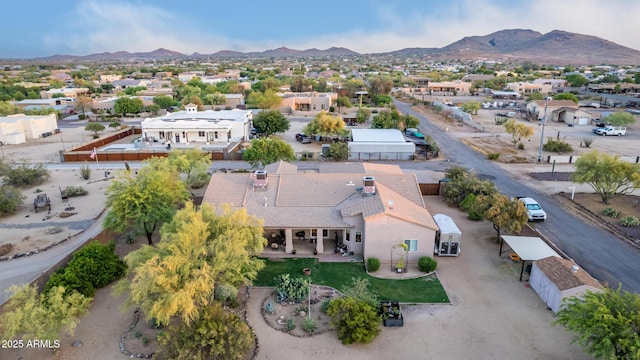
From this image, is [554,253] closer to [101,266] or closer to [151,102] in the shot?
[101,266]


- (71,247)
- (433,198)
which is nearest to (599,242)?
(433,198)

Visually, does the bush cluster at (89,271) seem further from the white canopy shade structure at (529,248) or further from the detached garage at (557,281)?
the detached garage at (557,281)

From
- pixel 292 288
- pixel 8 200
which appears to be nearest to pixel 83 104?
pixel 8 200

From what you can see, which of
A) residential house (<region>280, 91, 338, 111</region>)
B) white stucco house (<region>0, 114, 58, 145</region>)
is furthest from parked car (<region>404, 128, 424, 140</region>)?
white stucco house (<region>0, 114, 58, 145</region>)

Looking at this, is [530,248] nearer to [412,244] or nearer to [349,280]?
[412,244]

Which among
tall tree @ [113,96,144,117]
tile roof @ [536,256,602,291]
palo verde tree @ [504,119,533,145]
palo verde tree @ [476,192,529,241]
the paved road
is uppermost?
tall tree @ [113,96,144,117]

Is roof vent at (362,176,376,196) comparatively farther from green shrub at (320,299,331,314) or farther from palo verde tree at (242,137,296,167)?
palo verde tree at (242,137,296,167)
